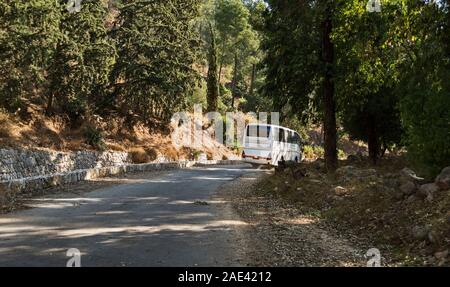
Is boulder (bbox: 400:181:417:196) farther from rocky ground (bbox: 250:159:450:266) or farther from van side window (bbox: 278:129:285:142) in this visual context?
van side window (bbox: 278:129:285:142)

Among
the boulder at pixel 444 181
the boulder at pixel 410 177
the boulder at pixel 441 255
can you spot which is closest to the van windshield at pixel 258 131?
the boulder at pixel 410 177

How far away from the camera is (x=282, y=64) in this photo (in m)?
18.3

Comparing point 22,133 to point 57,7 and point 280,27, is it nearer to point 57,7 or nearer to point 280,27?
point 57,7

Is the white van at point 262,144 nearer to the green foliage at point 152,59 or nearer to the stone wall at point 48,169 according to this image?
the green foliage at point 152,59

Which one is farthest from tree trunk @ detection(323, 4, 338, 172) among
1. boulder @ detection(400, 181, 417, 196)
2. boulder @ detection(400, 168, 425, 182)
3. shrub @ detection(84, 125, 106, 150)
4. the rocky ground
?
shrub @ detection(84, 125, 106, 150)

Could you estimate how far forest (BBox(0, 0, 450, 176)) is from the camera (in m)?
11.8

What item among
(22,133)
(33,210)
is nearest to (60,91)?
(22,133)

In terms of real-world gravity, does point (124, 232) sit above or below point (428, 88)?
below

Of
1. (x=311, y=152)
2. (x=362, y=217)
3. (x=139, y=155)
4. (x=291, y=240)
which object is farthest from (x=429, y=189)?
(x=311, y=152)

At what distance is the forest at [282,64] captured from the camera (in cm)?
1177

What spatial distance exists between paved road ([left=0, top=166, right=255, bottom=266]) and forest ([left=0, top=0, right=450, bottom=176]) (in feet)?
18.4

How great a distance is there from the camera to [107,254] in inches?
302

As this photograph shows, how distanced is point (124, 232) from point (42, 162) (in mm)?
14302

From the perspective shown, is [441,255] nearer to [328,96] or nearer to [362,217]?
[362,217]
